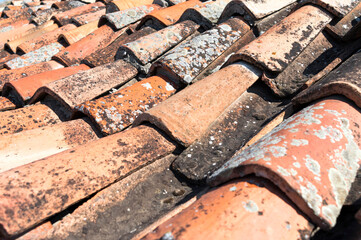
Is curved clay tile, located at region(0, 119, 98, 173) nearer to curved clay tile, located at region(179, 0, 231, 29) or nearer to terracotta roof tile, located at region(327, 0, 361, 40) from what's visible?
curved clay tile, located at region(179, 0, 231, 29)

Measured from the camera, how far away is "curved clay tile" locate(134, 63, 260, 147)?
2014 mm

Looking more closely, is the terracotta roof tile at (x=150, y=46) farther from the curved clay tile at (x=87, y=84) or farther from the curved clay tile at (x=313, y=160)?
the curved clay tile at (x=313, y=160)

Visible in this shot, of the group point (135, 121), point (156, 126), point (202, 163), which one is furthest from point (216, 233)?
point (135, 121)

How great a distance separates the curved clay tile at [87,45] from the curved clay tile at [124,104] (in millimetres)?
1370

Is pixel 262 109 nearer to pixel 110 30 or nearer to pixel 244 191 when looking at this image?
pixel 244 191

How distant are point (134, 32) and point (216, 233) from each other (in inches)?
123

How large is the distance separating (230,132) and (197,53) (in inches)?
35.8

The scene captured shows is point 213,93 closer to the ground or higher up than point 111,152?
higher up

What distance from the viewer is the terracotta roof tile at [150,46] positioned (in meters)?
3.01

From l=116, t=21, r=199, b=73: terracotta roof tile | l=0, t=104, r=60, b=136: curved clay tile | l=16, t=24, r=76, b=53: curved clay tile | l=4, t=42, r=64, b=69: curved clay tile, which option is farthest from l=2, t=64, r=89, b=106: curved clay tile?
l=16, t=24, r=76, b=53: curved clay tile

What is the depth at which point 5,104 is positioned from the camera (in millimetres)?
2859

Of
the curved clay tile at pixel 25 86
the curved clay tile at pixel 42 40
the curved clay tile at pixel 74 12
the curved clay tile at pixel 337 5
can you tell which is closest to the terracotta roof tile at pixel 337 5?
the curved clay tile at pixel 337 5

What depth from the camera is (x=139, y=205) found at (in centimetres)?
172

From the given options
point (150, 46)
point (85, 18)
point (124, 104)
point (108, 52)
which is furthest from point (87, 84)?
point (85, 18)
